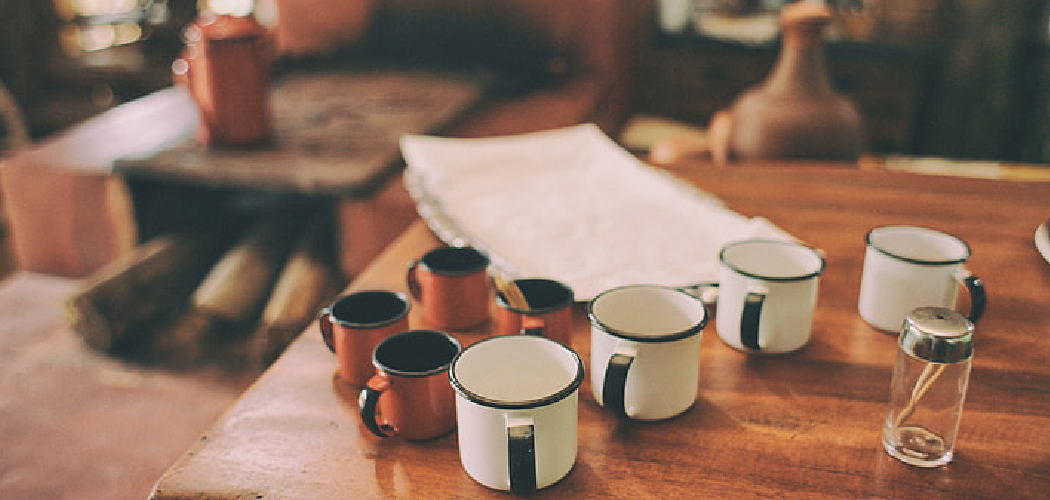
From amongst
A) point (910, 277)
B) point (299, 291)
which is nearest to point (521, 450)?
point (910, 277)

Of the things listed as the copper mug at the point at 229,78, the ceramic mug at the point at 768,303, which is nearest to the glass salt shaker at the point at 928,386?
the ceramic mug at the point at 768,303

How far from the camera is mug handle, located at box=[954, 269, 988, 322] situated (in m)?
0.78

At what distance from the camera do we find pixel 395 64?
271 cm

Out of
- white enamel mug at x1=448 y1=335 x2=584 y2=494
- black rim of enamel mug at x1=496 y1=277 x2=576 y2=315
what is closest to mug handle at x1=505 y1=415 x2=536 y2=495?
white enamel mug at x1=448 y1=335 x2=584 y2=494

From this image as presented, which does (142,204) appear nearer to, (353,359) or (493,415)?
(353,359)

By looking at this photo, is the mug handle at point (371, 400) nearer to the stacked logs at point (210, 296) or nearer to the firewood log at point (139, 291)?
the stacked logs at point (210, 296)

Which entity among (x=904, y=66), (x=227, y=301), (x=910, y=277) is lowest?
(x=227, y=301)

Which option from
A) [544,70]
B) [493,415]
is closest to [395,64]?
[544,70]

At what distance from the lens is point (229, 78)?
1.72 m

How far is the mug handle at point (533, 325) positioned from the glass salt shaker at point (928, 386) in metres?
0.29

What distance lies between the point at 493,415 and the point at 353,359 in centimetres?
22

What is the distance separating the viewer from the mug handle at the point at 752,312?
0.73 meters

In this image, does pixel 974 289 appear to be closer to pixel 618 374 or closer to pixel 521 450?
pixel 618 374

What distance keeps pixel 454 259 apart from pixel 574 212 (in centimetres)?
28
